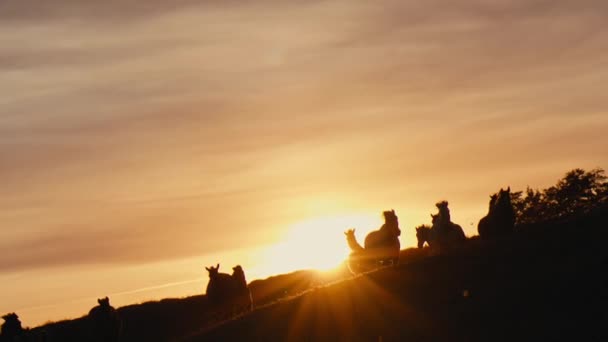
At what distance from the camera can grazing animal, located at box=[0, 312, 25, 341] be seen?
4716cm

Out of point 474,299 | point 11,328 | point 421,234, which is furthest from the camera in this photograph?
point 421,234

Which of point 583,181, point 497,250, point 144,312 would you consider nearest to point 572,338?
point 497,250

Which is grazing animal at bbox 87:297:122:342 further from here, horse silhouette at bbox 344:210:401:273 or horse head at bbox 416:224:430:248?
horse head at bbox 416:224:430:248

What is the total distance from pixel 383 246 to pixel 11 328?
17.6 metres

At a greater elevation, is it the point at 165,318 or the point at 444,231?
the point at 444,231

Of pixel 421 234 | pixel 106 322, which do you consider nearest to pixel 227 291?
pixel 106 322

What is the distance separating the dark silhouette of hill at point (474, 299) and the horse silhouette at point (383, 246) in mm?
4446

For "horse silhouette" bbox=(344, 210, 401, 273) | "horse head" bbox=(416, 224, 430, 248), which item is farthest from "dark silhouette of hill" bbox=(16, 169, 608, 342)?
"horse head" bbox=(416, 224, 430, 248)

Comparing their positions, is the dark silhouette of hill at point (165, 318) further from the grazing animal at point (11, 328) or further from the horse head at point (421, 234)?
the grazing animal at point (11, 328)

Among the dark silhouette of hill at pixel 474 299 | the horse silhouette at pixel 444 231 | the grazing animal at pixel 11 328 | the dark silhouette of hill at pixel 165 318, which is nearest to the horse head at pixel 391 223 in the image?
the horse silhouette at pixel 444 231

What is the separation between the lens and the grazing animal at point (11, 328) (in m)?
47.2

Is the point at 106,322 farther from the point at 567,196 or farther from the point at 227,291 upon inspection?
the point at 567,196

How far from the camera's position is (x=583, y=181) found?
Answer: 72688 millimetres

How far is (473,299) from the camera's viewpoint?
1544 inches
